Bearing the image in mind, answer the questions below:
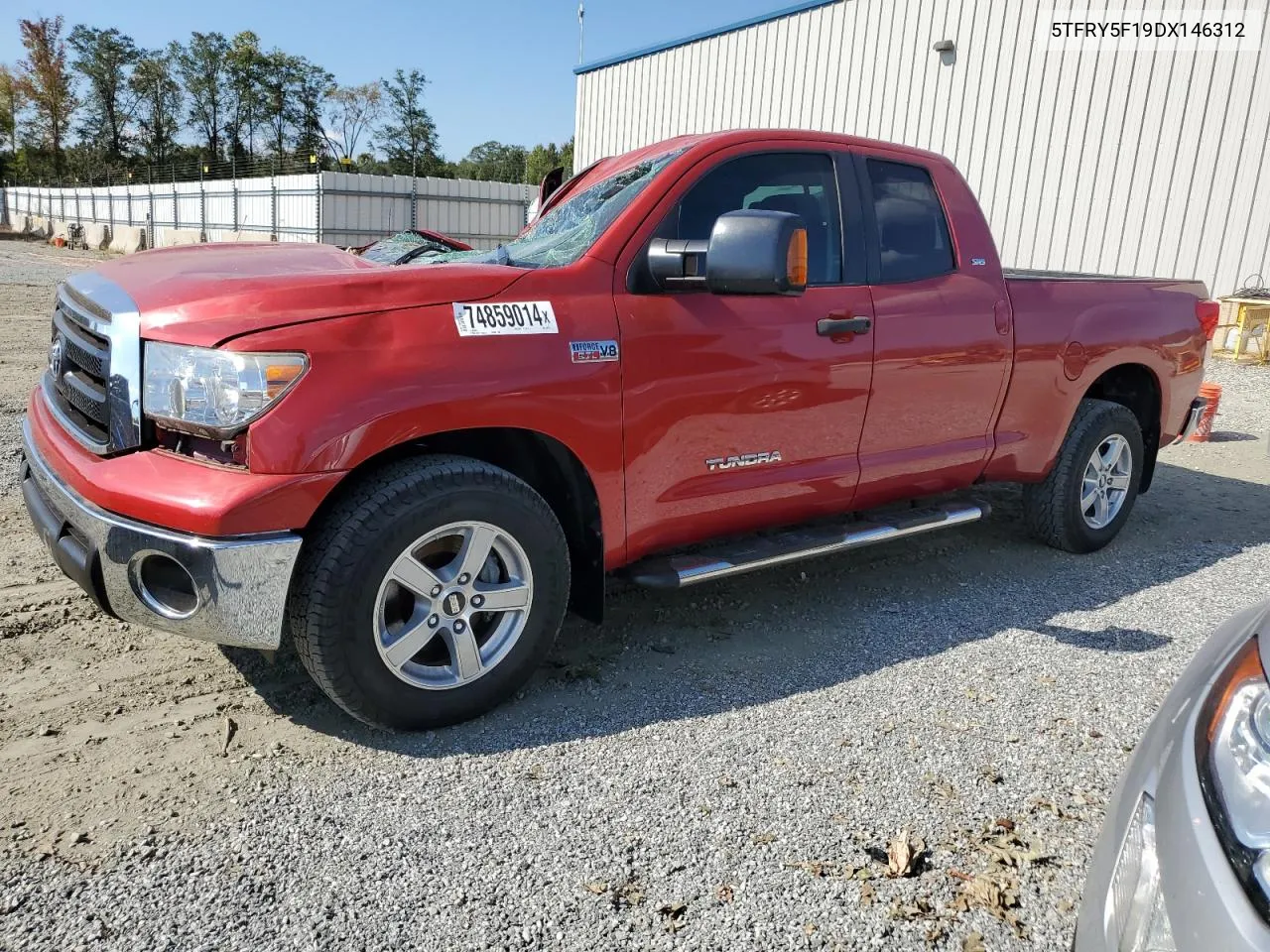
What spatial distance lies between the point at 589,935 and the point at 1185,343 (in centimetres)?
473

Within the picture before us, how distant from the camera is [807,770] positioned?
2877 mm

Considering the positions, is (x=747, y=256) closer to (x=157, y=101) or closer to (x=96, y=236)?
(x=96, y=236)

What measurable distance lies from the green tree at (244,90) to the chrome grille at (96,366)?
207ft

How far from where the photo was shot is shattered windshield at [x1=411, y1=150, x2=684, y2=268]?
130 inches

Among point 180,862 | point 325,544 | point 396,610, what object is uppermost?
point 325,544

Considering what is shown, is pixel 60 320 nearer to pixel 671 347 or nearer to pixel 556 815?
pixel 671 347

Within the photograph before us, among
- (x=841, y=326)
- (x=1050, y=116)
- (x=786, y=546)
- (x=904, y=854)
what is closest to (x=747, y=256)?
(x=841, y=326)

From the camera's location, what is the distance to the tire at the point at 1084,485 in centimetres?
486

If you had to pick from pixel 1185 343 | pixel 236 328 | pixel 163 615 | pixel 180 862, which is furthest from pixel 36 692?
pixel 1185 343

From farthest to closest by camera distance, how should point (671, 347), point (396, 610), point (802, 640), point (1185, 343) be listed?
point (1185, 343)
point (802, 640)
point (671, 347)
point (396, 610)

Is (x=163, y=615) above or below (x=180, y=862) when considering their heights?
above

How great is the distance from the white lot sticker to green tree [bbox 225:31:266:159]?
63838 millimetres

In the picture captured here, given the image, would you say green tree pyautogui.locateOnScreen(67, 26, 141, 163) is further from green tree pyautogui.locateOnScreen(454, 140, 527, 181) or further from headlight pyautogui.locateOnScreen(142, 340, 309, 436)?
headlight pyautogui.locateOnScreen(142, 340, 309, 436)

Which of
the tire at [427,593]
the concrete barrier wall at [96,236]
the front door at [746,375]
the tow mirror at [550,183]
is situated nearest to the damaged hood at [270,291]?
the tire at [427,593]
